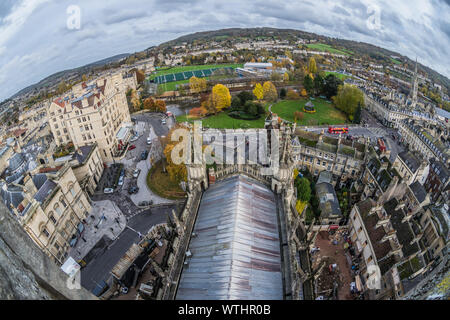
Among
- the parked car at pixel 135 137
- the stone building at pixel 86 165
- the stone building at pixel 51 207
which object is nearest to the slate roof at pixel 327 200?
the stone building at pixel 51 207

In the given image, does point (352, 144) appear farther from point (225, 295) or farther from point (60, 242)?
point (60, 242)

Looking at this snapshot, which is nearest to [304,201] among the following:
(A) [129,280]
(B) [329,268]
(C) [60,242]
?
(B) [329,268]

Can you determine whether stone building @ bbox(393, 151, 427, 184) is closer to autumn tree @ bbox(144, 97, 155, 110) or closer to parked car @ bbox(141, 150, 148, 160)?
parked car @ bbox(141, 150, 148, 160)

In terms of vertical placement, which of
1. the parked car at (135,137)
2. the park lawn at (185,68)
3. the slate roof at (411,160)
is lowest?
the slate roof at (411,160)

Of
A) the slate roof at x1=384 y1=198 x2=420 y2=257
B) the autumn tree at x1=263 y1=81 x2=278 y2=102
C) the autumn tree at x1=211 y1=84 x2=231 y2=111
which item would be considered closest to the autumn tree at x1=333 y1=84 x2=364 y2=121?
the autumn tree at x1=263 y1=81 x2=278 y2=102

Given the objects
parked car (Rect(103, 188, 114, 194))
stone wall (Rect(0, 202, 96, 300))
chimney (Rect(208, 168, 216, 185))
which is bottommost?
parked car (Rect(103, 188, 114, 194))

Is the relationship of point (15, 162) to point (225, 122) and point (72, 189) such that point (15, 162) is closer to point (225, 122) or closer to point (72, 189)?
point (72, 189)

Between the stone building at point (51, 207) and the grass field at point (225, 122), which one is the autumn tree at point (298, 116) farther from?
the stone building at point (51, 207)
